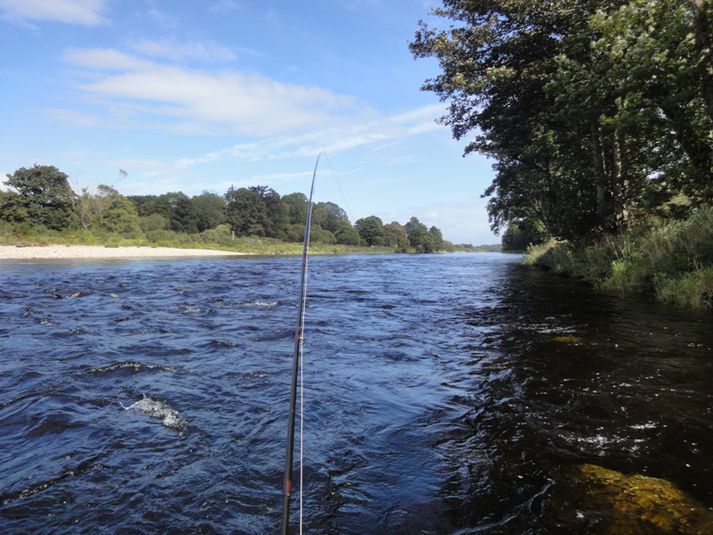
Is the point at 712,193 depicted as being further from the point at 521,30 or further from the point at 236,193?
the point at 236,193

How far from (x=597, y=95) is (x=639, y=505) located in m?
13.1

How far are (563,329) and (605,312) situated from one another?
8.28 feet

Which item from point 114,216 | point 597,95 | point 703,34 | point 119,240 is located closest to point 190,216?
point 114,216

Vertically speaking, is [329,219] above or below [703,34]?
above

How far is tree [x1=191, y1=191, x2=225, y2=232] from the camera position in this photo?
105688mm

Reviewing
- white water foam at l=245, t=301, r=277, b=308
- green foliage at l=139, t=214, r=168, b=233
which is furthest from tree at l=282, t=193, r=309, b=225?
white water foam at l=245, t=301, r=277, b=308

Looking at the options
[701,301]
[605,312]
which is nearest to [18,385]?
[605,312]

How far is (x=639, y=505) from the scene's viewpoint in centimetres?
277

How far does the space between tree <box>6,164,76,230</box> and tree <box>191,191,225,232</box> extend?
4006cm

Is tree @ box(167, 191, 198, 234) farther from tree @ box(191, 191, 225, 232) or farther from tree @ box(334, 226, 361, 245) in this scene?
tree @ box(334, 226, 361, 245)

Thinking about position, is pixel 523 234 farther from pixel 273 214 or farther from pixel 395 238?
pixel 395 238

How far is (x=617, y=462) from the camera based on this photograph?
333 centimetres

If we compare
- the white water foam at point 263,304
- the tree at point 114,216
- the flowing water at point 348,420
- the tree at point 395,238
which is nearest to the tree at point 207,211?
the tree at point 114,216

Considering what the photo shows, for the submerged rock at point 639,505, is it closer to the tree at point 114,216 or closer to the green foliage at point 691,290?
the green foliage at point 691,290
